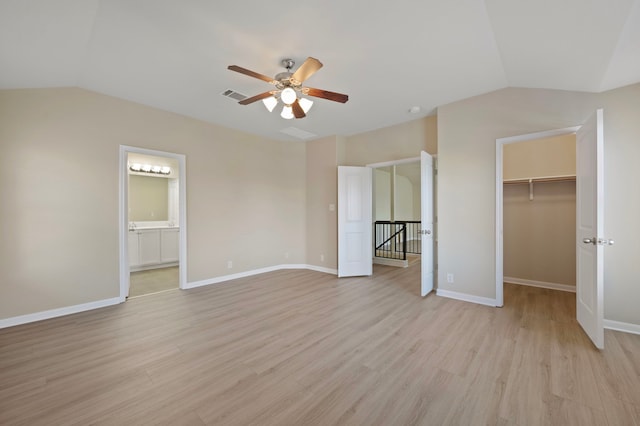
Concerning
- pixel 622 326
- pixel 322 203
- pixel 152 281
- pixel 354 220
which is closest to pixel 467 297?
pixel 622 326

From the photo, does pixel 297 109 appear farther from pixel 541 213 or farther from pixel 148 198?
pixel 148 198

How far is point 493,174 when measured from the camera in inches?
135

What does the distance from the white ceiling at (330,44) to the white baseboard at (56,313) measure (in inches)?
104

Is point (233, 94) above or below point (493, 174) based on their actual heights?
above

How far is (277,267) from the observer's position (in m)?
5.64

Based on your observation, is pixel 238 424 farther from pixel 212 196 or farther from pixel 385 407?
pixel 212 196

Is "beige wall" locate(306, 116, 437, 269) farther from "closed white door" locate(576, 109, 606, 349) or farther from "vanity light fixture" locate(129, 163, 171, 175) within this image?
"vanity light fixture" locate(129, 163, 171, 175)

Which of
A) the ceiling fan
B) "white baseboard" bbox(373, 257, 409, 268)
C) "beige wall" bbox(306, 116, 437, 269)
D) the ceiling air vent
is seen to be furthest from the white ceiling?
"white baseboard" bbox(373, 257, 409, 268)

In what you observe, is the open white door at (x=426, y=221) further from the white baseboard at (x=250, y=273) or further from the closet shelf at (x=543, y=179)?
the white baseboard at (x=250, y=273)

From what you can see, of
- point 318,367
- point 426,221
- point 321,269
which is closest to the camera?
point 318,367

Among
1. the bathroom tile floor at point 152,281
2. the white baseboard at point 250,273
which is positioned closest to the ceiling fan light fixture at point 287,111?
the white baseboard at point 250,273

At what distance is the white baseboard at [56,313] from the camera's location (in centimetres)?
288

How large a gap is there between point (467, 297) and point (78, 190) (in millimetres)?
5461

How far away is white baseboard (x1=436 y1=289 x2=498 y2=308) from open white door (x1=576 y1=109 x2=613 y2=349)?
33.7 inches
